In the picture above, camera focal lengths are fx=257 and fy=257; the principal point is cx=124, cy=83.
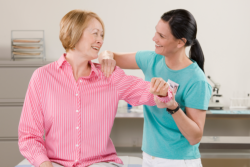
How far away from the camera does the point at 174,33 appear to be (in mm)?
1396

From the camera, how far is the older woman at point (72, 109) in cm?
129

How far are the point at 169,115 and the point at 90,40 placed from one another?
2.04 ft

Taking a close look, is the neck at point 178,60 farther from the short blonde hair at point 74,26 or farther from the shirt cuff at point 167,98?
the short blonde hair at point 74,26

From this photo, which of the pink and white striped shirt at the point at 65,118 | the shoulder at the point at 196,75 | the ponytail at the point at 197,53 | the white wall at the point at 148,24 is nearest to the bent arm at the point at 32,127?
the pink and white striped shirt at the point at 65,118

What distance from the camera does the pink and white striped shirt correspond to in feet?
4.23

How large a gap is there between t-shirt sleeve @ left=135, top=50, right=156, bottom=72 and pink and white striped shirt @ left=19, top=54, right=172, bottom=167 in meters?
0.42

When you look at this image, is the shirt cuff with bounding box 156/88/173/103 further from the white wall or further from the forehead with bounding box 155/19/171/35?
the white wall

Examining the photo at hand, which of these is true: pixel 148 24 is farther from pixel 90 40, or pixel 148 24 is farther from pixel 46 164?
pixel 46 164

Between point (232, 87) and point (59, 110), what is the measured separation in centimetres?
298

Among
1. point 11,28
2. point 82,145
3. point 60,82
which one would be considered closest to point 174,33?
point 60,82

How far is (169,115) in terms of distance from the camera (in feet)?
4.91

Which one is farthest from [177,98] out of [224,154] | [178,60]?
[224,154]

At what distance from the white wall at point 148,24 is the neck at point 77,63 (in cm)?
223

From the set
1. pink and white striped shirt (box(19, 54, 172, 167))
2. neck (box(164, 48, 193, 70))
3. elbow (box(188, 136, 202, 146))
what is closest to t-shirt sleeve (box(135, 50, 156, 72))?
neck (box(164, 48, 193, 70))
